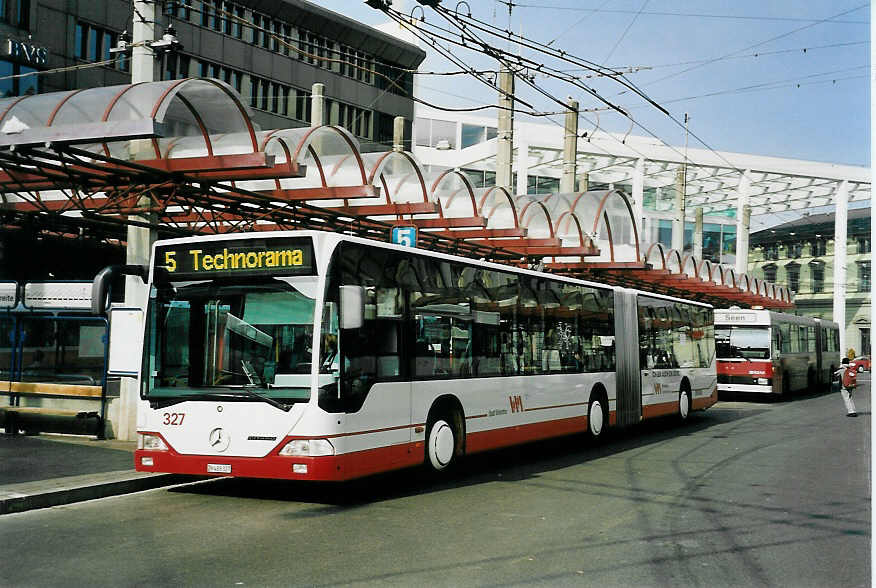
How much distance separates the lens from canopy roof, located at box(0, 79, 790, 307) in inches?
487

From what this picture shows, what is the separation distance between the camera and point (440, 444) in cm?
1196

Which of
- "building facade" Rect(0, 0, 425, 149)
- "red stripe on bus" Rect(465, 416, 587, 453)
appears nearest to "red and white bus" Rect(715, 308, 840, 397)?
"building facade" Rect(0, 0, 425, 149)

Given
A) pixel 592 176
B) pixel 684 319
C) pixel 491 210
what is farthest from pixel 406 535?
pixel 592 176

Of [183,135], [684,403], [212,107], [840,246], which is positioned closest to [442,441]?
[212,107]

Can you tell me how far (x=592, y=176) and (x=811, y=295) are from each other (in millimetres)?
15527

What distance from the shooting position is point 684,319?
74.1 feet

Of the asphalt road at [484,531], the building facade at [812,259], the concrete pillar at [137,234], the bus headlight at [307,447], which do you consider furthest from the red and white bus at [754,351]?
the bus headlight at [307,447]

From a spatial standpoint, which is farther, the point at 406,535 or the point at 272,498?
the point at 272,498

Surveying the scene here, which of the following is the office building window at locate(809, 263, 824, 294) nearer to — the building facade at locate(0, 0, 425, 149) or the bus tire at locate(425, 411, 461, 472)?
the building facade at locate(0, 0, 425, 149)

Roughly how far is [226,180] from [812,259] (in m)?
56.3

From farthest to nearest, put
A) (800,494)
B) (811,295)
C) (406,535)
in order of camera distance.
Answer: (811,295) → (800,494) → (406,535)

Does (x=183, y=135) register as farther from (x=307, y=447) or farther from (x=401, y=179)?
(x=307, y=447)

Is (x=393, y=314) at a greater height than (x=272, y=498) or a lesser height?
greater

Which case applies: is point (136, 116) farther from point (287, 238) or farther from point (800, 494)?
point (800, 494)
